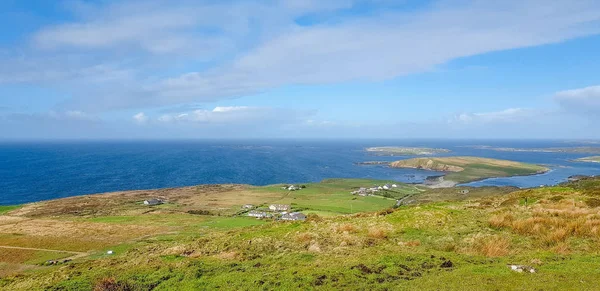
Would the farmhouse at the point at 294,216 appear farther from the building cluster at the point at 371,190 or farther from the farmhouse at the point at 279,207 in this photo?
the building cluster at the point at 371,190

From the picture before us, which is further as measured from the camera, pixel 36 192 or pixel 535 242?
pixel 36 192

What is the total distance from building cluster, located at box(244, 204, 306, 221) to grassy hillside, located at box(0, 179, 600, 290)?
43888 millimetres

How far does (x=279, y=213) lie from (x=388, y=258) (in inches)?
2624

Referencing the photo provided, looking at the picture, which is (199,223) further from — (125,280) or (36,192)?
(36,192)

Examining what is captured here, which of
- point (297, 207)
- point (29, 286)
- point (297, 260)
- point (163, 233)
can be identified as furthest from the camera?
point (297, 207)

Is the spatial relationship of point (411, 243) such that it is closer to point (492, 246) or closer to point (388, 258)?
point (492, 246)

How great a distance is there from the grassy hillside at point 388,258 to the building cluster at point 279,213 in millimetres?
43888

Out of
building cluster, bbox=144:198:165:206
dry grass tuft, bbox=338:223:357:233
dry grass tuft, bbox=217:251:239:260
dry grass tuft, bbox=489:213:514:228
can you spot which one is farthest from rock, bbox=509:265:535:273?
building cluster, bbox=144:198:165:206

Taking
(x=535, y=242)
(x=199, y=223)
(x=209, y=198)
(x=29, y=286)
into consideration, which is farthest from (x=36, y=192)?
(x=535, y=242)

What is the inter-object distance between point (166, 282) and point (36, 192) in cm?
13892

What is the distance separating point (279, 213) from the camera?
83.1 meters

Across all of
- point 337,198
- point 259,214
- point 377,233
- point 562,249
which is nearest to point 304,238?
point 377,233

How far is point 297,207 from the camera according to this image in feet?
295

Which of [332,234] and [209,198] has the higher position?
[332,234]
